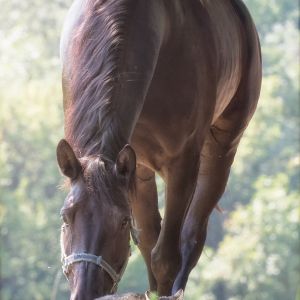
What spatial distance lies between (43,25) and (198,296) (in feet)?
58.2

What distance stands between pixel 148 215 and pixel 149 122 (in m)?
1.12

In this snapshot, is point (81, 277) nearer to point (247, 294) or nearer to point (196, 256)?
point (196, 256)

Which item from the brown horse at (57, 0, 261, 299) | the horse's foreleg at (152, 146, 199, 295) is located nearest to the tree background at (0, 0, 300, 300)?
the brown horse at (57, 0, 261, 299)

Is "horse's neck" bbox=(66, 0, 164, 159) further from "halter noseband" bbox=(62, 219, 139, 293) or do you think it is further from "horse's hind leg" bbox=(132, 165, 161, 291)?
"horse's hind leg" bbox=(132, 165, 161, 291)

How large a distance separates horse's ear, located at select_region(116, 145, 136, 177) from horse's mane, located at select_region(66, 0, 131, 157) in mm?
121

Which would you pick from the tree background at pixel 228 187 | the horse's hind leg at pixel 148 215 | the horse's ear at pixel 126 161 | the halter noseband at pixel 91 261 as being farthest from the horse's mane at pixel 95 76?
the tree background at pixel 228 187

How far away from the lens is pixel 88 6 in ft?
20.8

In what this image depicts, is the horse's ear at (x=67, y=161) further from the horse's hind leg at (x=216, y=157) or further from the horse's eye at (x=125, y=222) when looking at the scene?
the horse's hind leg at (x=216, y=157)

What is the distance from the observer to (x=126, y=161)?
5.43 m

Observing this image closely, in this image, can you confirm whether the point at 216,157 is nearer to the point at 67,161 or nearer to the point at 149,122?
the point at 149,122

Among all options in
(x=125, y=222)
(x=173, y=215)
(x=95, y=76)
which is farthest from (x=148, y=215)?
(x=125, y=222)

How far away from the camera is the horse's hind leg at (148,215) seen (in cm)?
738

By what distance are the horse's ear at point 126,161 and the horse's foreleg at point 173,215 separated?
1.27 metres

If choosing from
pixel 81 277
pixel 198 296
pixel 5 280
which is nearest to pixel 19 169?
pixel 5 280
